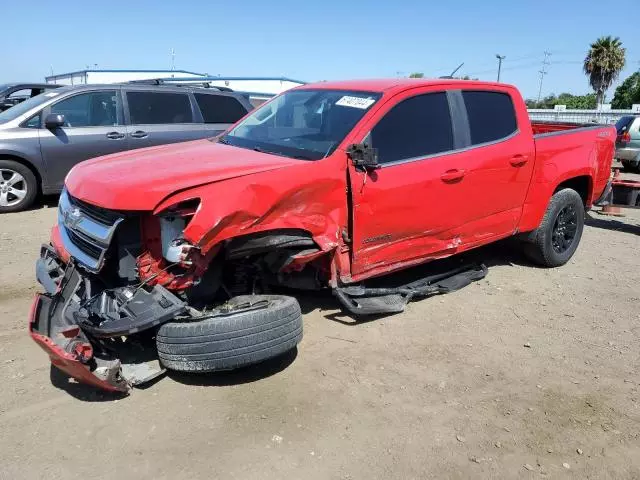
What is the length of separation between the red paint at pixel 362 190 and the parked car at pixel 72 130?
4.05m

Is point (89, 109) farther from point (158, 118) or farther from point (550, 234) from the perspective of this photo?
point (550, 234)

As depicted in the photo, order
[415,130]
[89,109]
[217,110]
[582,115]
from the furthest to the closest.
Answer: [582,115], [217,110], [89,109], [415,130]

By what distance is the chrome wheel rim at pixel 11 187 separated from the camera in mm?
7672

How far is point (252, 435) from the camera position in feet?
9.97

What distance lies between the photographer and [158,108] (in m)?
8.48

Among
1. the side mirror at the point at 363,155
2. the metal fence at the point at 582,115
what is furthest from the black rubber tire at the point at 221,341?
the metal fence at the point at 582,115

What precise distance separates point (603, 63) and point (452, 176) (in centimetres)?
4676

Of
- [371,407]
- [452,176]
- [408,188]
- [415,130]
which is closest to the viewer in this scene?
[371,407]

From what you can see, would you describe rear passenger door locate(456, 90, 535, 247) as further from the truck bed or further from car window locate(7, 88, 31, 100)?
car window locate(7, 88, 31, 100)

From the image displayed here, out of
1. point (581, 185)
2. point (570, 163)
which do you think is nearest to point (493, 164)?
point (570, 163)

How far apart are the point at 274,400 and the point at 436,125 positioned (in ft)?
8.36

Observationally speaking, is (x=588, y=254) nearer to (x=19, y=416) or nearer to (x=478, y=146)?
(x=478, y=146)

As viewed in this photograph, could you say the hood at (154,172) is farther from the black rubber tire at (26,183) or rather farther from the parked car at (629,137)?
the parked car at (629,137)

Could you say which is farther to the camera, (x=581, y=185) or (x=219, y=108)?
(x=219, y=108)
